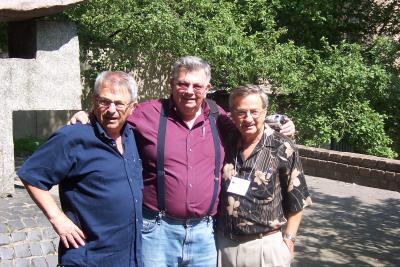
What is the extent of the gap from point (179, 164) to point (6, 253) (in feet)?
8.17

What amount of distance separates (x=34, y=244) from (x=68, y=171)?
2660mm

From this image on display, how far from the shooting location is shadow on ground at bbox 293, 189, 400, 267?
5.98 m

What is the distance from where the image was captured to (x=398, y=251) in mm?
6316

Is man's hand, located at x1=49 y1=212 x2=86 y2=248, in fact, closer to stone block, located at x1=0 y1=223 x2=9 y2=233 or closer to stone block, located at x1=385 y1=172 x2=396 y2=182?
stone block, located at x1=0 y1=223 x2=9 y2=233

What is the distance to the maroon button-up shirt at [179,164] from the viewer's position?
10.4 ft

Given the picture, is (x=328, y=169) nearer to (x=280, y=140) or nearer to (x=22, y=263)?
(x=22, y=263)

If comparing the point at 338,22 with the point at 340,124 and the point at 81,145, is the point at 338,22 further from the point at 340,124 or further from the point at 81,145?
the point at 81,145

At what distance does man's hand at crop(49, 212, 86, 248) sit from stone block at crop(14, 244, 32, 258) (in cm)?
242

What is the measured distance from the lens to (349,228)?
7203mm

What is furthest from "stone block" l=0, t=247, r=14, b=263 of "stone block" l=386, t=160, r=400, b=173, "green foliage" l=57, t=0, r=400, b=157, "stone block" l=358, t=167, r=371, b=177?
"stone block" l=358, t=167, r=371, b=177


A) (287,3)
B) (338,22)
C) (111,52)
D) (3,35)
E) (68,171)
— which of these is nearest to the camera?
(68,171)

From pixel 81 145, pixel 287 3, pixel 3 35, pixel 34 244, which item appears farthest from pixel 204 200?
pixel 287 3

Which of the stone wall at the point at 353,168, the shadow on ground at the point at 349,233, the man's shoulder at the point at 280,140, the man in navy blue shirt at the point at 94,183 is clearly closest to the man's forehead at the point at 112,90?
the man in navy blue shirt at the point at 94,183

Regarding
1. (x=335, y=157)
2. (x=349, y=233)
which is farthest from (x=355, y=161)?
(x=349, y=233)
